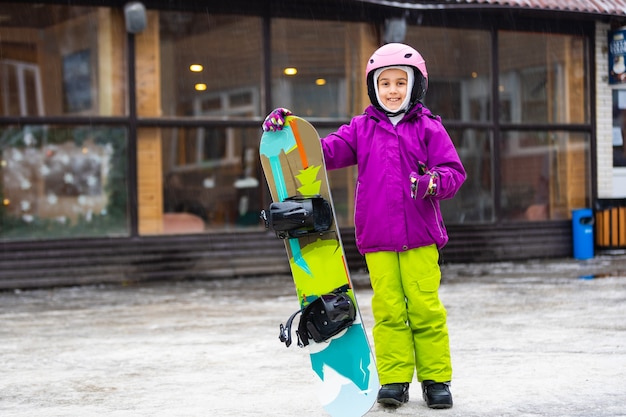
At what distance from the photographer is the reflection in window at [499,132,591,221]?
1333 centimetres

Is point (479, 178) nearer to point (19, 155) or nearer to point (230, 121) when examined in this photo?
point (230, 121)

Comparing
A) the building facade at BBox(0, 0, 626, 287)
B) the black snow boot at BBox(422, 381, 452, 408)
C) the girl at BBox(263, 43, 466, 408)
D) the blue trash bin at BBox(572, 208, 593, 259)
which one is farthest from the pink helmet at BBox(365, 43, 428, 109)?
the blue trash bin at BBox(572, 208, 593, 259)

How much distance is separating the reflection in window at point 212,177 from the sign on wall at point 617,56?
17.7ft

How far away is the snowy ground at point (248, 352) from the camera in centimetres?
473

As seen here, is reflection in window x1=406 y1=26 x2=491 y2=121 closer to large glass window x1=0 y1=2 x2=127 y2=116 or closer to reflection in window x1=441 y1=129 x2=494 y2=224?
reflection in window x1=441 y1=129 x2=494 y2=224

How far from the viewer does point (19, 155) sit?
35.3ft

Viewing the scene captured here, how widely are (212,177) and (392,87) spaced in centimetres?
703

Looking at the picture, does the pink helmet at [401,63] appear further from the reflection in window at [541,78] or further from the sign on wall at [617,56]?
the sign on wall at [617,56]

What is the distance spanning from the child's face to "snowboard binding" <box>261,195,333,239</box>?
0.63 m

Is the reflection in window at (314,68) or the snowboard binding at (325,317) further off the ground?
the reflection in window at (314,68)

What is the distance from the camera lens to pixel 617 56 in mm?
13680

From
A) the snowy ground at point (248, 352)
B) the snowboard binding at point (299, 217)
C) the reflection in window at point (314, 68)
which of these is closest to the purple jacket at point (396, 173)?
the snowboard binding at point (299, 217)

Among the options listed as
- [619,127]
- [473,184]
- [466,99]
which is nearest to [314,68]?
[466,99]

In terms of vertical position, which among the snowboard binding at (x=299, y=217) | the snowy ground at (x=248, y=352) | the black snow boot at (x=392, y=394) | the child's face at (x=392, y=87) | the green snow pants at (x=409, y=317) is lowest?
the snowy ground at (x=248, y=352)
